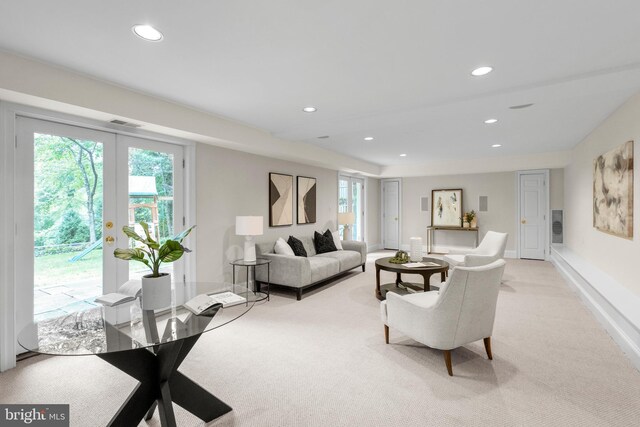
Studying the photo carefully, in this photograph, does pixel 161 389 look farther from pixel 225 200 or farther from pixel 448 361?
pixel 225 200

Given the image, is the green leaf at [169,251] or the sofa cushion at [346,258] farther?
the sofa cushion at [346,258]

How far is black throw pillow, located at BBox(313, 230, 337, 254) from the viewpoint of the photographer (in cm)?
600

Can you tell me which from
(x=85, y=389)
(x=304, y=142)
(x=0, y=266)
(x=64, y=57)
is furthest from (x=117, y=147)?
(x=304, y=142)

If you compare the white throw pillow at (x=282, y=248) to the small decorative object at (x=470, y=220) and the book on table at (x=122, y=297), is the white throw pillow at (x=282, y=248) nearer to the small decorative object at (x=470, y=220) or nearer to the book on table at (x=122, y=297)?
the book on table at (x=122, y=297)

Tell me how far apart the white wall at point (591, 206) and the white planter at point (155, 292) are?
13.8 feet

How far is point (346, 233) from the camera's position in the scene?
7.19 metres

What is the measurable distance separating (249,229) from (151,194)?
1270 mm

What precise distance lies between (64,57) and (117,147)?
44.8 inches

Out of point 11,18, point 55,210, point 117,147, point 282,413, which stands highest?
point 11,18

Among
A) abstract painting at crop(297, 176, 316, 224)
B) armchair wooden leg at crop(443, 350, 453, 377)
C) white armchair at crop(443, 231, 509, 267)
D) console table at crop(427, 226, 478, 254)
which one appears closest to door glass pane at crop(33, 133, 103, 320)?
armchair wooden leg at crop(443, 350, 453, 377)

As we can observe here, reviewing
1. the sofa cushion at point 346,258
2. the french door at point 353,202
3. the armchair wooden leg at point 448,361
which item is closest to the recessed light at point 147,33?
the armchair wooden leg at point 448,361

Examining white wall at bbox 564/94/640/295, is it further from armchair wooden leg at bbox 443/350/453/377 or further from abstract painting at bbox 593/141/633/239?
armchair wooden leg at bbox 443/350/453/377

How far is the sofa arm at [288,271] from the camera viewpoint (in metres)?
4.40

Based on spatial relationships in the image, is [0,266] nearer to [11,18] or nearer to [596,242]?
[11,18]
